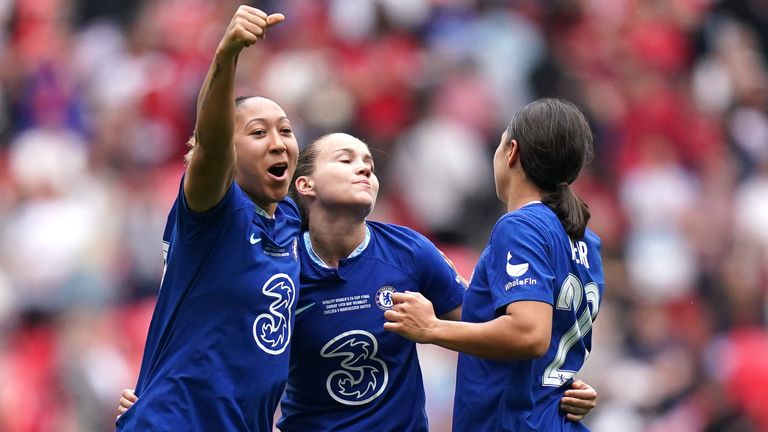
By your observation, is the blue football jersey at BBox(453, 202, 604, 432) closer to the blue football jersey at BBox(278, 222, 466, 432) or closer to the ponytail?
the ponytail

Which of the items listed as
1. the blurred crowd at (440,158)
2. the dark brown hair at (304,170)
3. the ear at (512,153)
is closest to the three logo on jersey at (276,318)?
the dark brown hair at (304,170)

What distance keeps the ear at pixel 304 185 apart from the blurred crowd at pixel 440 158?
12.0 ft

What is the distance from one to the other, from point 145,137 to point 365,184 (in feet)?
19.7

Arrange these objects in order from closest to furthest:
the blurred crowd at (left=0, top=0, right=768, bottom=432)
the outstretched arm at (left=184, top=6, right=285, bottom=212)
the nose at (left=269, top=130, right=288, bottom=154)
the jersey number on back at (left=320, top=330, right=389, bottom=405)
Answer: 1. the outstretched arm at (left=184, top=6, right=285, bottom=212)
2. the nose at (left=269, top=130, right=288, bottom=154)
3. the jersey number on back at (left=320, top=330, right=389, bottom=405)
4. the blurred crowd at (left=0, top=0, right=768, bottom=432)

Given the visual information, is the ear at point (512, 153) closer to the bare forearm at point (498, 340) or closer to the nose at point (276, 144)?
the bare forearm at point (498, 340)

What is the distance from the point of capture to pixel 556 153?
169 inches

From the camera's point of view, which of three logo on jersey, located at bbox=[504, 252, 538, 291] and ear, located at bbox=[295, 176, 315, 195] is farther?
ear, located at bbox=[295, 176, 315, 195]

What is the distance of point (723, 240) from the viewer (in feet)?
30.8

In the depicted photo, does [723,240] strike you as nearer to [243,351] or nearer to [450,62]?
[450,62]

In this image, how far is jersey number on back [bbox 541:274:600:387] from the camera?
427cm

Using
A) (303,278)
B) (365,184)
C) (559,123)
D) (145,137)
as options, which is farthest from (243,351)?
(145,137)

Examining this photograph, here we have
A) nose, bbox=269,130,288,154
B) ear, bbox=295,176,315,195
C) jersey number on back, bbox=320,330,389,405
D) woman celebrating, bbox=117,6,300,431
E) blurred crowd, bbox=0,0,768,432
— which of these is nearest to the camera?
woman celebrating, bbox=117,6,300,431

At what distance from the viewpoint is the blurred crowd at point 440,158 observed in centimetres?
895

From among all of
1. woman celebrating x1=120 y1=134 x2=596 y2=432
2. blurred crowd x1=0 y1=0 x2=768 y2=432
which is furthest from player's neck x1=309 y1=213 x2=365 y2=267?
blurred crowd x1=0 y1=0 x2=768 y2=432
